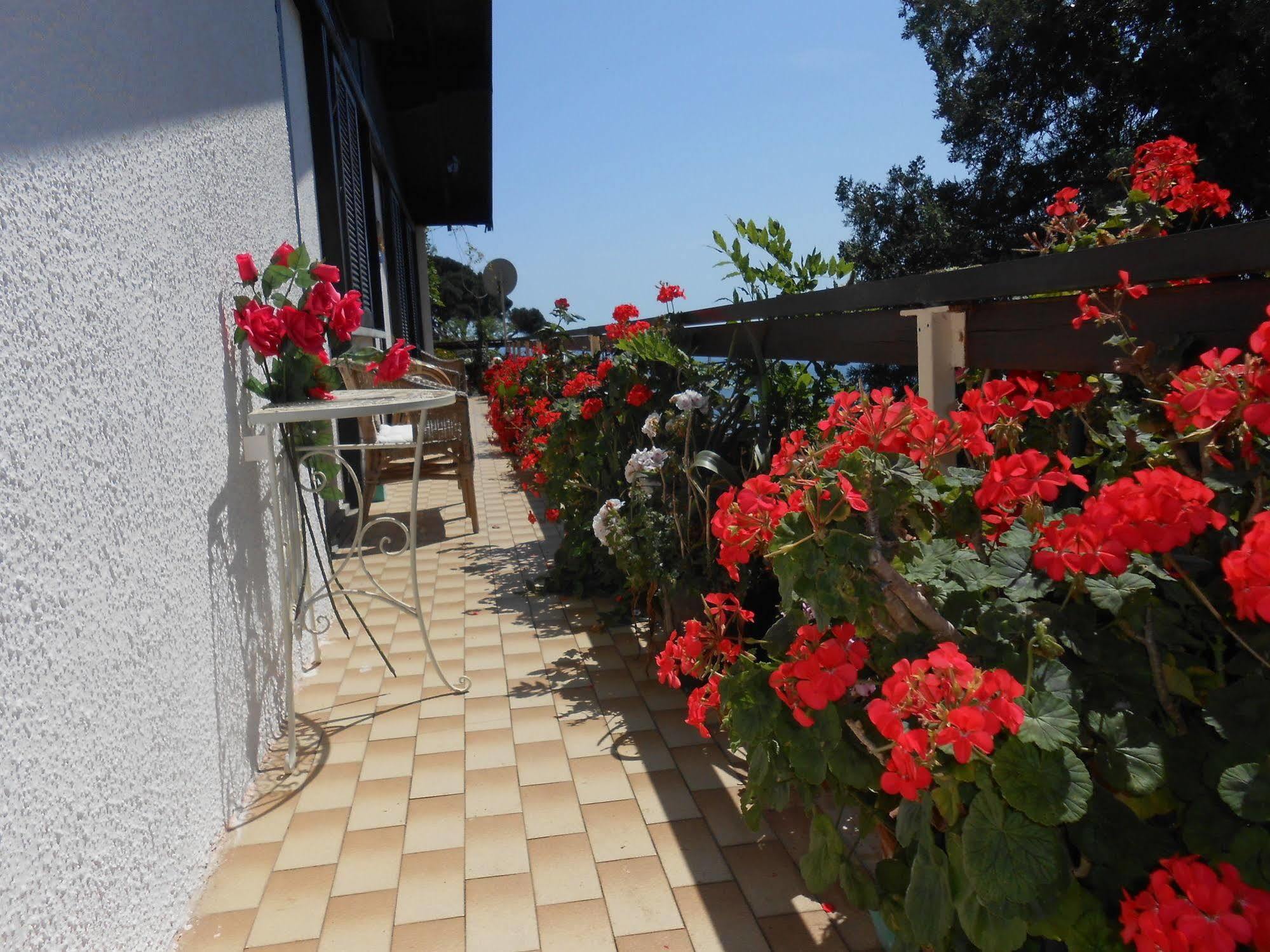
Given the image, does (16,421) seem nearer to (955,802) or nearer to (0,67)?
(0,67)

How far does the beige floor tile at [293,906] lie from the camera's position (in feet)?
4.82

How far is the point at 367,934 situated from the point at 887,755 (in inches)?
38.4

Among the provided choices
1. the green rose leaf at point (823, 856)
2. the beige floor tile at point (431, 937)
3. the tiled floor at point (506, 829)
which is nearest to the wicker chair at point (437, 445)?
the tiled floor at point (506, 829)

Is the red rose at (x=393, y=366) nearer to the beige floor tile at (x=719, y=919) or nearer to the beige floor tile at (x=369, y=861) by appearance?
the beige floor tile at (x=369, y=861)

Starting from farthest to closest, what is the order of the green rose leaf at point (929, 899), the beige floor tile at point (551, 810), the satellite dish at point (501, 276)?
1. the satellite dish at point (501, 276)
2. the beige floor tile at point (551, 810)
3. the green rose leaf at point (929, 899)

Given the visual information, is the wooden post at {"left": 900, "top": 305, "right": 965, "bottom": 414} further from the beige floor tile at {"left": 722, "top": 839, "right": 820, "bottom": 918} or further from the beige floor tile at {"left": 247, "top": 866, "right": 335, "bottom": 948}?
the beige floor tile at {"left": 247, "top": 866, "right": 335, "bottom": 948}

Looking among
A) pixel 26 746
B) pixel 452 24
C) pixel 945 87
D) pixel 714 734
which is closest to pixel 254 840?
pixel 26 746

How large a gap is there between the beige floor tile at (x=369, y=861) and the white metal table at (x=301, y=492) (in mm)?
400

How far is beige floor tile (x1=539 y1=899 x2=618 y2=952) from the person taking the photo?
4.67ft

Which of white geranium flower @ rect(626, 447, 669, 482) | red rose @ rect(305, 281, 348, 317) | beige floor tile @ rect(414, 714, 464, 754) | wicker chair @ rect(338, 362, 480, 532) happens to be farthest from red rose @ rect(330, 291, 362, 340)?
wicker chair @ rect(338, 362, 480, 532)

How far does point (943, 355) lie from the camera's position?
1.44m

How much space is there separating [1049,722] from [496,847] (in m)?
1.23

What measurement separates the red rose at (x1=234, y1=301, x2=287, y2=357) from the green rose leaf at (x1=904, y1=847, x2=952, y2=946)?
1754 mm

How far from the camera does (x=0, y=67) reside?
3.39 feet
